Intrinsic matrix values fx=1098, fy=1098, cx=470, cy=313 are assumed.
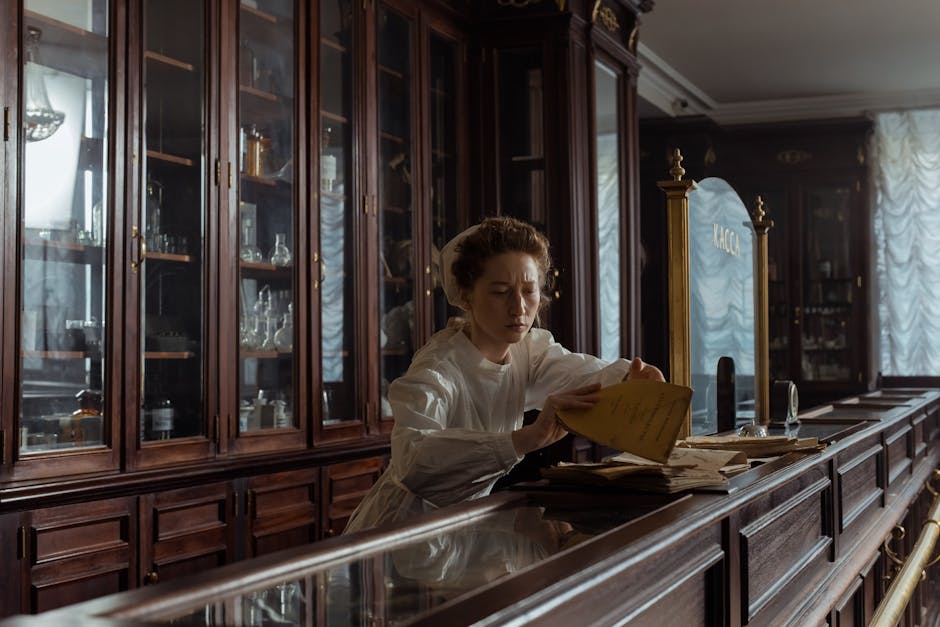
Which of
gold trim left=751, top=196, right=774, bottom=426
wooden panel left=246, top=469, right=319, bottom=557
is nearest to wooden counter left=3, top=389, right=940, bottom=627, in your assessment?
gold trim left=751, top=196, right=774, bottom=426

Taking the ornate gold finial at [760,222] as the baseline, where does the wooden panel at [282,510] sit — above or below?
below

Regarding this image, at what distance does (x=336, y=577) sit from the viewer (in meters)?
1.04

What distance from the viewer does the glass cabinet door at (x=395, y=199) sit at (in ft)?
13.6

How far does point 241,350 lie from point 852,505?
183 centimetres

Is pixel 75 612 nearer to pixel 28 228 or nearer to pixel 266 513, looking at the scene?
pixel 28 228

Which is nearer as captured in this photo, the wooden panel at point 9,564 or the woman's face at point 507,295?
the woman's face at point 507,295

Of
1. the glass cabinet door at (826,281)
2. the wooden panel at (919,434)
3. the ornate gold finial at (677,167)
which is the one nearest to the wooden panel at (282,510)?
the ornate gold finial at (677,167)

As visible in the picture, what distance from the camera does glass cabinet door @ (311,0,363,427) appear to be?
3.82 metres

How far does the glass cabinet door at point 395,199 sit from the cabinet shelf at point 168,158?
1028 mm

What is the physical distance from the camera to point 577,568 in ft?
3.44

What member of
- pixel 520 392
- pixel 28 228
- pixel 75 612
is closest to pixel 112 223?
pixel 28 228

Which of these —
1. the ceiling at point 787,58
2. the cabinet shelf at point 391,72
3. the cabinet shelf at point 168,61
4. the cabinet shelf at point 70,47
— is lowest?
the cabinet shelf at point 70,47

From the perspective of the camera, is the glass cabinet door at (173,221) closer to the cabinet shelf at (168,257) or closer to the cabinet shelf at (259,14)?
the cabinet shelf at (168,257)

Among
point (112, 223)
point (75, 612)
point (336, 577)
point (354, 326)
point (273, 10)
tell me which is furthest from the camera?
point (354, 326)
